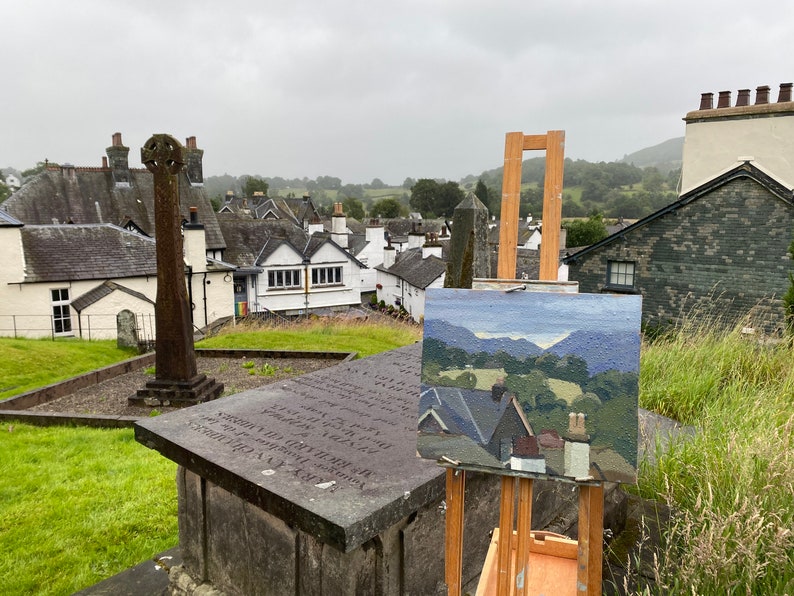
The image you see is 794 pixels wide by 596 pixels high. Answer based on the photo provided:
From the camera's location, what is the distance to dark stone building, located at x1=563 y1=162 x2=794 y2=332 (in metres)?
17.3

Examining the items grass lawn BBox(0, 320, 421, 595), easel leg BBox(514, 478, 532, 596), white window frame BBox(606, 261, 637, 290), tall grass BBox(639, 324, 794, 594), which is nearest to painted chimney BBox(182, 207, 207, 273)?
grass lawn BBox(0, 320, 421, 595)

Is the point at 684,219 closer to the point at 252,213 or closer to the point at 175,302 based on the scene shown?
the point at 175,302

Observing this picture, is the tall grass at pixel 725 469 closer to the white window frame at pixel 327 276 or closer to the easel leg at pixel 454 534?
the easel leg at pixel 454 534

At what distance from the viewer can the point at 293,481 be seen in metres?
2.80

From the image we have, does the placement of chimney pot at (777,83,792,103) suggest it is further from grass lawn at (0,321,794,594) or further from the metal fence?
the metal fence

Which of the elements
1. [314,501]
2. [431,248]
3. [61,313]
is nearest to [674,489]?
[314,501]

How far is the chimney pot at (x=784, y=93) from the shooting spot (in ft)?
61.1

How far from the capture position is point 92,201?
2808 centimetres

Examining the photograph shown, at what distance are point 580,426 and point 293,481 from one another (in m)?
1.55

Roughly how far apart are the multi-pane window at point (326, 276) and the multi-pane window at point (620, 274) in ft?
50.7

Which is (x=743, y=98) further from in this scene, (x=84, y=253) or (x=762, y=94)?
(x=84, y=253)

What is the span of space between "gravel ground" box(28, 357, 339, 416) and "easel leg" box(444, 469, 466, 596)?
6773mm

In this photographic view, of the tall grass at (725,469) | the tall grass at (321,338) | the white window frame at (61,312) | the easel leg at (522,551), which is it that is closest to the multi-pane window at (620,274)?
the tall grass at (321,338)

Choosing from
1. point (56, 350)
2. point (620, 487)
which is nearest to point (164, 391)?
point (56, 350)
